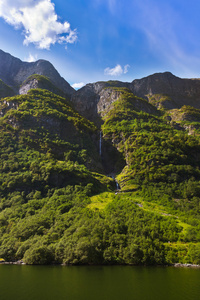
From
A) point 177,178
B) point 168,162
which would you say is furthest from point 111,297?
point 168,162

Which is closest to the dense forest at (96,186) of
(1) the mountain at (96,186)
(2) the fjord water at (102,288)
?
(1) the mountain at (96,186)

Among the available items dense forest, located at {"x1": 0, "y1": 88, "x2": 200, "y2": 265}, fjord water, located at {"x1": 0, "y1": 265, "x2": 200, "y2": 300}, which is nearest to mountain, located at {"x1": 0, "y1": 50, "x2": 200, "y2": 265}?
dense forest, located at {"x1": 0, "y1": 88, "x2": 200, "y2": 265}

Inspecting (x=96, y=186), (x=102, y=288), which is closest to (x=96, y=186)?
(x=96, y=186)

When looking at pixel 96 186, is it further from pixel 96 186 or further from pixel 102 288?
pixel 102 288

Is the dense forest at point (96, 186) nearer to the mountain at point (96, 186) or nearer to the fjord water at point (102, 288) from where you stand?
the mountain at point (96, 186)

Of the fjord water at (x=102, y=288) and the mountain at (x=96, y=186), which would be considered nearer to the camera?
the fjord water at (x=102, y=288)

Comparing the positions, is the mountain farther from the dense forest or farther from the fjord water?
the fjord water
